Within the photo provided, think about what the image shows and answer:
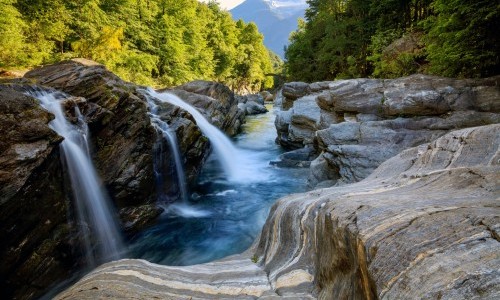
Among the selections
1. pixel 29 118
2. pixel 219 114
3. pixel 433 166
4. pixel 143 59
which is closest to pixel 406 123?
pixel 433 166

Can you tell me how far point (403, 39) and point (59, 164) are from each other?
55.0 ft

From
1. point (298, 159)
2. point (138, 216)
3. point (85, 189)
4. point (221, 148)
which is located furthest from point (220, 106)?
point (85, 189)

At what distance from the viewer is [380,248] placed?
7.92 ft

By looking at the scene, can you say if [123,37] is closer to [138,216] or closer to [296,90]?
[296,90]

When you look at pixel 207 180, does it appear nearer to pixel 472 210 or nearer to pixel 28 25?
pixel 472 210

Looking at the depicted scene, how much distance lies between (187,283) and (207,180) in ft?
34.3

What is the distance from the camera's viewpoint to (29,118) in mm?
6176

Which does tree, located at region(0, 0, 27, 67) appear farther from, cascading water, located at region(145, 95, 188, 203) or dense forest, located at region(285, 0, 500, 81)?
dense forest, located at region(285, 0, 500, 81)

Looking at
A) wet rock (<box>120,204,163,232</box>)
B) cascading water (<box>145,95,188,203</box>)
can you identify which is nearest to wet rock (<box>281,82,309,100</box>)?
cascading water (<box>145,95,188,203</box>)

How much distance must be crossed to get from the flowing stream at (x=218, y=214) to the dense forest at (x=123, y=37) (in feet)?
47.1

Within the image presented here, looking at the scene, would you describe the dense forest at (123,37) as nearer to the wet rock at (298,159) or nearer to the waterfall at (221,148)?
the waterfall at (221,148)

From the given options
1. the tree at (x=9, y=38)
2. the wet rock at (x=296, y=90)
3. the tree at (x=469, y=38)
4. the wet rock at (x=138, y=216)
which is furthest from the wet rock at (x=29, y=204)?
the wet rock at (x=296, y=90)

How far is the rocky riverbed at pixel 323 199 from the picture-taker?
231 cm

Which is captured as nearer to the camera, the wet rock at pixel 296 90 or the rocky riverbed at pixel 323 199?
the rocky riverbed at pixel 323 199
